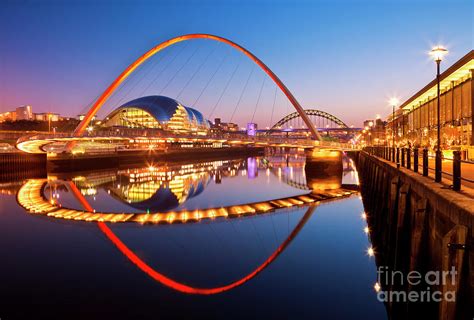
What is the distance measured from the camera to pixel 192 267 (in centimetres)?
1606

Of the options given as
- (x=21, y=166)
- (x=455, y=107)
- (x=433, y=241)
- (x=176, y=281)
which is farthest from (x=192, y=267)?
(x=21, y=166)

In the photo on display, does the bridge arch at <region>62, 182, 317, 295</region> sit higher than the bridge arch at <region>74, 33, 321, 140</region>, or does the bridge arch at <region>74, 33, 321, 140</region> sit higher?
the bridge arch at <region>74, 33, 321, 140</region>

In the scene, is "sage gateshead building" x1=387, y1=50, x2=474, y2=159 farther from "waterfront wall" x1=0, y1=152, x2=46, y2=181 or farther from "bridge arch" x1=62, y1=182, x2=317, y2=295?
"waterfront wall" x1=0, y1=152, x2=46, y2=181

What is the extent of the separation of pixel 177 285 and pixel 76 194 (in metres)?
25.0

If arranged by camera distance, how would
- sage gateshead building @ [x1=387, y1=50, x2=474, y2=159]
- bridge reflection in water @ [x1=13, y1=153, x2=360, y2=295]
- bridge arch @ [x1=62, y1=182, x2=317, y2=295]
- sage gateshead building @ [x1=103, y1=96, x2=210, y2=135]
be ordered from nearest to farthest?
bridge arch @ [x1=62, y1=182, x2=317, y2=295] < bridge reflection in water @ [x1=13, y1=153, x2=360, y2=295] < sage gateshead building @ [x1=387, y1=50, x2=474, y2=159] < sage gateshead building @ [x1=103, y1=96, x2=210, y2=135]

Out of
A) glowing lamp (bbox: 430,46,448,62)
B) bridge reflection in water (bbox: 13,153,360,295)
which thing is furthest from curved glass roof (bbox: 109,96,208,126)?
glowing lamp (bbox: 430,46,448,62)

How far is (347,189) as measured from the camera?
40.8m

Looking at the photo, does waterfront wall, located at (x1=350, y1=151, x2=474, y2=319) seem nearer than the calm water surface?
Yes

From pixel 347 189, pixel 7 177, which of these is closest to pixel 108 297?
pixel 347 189

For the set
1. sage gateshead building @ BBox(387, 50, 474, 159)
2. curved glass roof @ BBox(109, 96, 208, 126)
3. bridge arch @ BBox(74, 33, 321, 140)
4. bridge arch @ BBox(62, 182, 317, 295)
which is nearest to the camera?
bridge arch @ BBox(62, 182, 317, 295)

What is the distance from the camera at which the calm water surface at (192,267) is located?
1200cm

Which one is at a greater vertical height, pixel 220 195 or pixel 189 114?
pixel 189 114

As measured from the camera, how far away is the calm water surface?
12000 millimetres

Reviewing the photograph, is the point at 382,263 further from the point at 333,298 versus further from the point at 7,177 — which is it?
the point at 7,177
